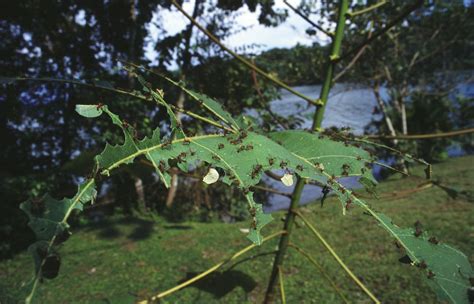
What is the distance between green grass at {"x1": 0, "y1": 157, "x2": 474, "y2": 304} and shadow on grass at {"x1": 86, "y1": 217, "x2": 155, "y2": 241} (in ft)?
0.05

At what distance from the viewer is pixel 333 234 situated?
17.0ft

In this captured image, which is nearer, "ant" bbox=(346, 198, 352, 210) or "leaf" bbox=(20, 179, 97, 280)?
"leaf" bbox=(20, 179, 97, 280)

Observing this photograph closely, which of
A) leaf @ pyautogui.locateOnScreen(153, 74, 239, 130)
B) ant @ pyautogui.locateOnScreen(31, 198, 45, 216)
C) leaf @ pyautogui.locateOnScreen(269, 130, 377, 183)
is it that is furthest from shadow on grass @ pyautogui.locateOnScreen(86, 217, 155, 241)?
ant @ pyautogui.locateOnScreen(31, 198, 45, 216)

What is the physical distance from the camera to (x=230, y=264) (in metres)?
4.11

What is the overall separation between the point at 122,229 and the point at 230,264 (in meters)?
2.30

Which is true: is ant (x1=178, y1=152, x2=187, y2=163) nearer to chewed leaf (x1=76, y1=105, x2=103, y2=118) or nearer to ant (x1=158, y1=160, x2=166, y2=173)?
ant (x1=158, y1=160, x2=166, y2=173)

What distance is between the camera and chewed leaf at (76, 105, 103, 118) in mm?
751

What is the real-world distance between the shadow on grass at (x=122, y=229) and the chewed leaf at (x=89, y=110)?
4812mm

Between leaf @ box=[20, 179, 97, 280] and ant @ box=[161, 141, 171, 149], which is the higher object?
ant @ box=[161, 141, 171, 149]

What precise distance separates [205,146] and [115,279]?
12.2ft

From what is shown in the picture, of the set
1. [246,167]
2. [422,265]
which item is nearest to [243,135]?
[246,167]

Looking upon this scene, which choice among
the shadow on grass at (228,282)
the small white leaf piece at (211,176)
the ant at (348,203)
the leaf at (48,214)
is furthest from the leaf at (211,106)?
the shadow on grass at (228,282)

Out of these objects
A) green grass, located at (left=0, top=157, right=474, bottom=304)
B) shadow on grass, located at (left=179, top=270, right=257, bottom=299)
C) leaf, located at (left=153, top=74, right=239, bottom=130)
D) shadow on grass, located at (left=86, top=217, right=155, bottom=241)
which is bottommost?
shadow on grass, located at (left=86, top=217, right=155, bottom=241)

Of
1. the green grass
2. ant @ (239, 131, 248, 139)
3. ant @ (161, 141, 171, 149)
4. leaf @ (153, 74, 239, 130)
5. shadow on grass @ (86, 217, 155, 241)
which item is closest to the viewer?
ant @ (161, 141, 171, 149)
